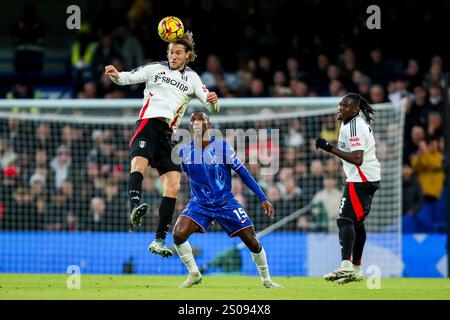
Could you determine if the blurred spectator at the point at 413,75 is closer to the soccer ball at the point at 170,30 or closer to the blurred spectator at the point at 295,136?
the blurred spectator at the point at 295,136

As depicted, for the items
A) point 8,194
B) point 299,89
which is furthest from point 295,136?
point 8,194

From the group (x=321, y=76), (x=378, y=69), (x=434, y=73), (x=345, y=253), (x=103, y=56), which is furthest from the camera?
(x=103, y=56)

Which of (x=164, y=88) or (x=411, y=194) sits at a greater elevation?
(x=164, y=88)

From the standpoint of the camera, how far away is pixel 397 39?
72.0 feet

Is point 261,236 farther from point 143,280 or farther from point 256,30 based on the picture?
point 256,30

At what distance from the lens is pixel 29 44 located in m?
22.4

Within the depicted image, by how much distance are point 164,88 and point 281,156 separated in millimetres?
7041

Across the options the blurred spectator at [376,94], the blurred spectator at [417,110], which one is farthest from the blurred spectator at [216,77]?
the blurred spectator at [417,110]

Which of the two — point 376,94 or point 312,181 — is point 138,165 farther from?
point 376,94

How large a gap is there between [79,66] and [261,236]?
6.99 m

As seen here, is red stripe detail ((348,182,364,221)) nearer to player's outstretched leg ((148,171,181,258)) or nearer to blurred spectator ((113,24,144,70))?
player's outstretched leg ((148,171,181,258))

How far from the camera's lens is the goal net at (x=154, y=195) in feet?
56.4

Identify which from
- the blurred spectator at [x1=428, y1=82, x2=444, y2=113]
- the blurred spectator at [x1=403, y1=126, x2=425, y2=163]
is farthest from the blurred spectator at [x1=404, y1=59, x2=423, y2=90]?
the blurred spectator at [x1=403, y1=126, x2=425, y2=163]

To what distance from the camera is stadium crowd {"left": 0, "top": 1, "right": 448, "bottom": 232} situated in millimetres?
18016
